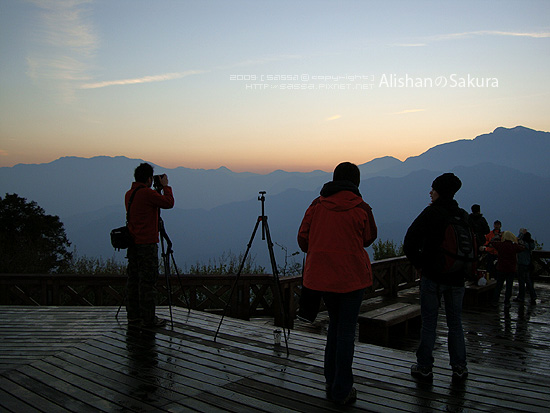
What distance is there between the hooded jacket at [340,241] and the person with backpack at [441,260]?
1.86 ft

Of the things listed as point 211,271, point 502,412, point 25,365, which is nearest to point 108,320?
point 25,365

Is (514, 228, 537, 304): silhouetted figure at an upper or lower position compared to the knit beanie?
lower

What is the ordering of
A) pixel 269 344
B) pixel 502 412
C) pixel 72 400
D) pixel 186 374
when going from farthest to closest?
pixel 269 344 < pixel 186 374 < pixel 72 400 < pixel 502 412

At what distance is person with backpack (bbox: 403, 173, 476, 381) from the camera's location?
3416mm

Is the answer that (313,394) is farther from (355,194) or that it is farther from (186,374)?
(355,194)

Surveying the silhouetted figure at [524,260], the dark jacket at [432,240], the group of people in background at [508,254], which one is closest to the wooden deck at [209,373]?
the dark jacket at [432,240]

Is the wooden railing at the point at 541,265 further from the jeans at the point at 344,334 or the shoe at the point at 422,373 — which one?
the jeans at the point at 344,334

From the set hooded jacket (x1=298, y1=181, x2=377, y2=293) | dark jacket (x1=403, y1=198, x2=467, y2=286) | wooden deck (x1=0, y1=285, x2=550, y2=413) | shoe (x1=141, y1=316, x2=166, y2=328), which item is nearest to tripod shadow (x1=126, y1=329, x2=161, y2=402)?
wooden deck (x1=0, y1=285, x2=550, y2=413)

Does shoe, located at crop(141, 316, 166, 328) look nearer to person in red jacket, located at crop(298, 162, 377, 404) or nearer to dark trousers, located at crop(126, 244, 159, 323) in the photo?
dark trousers, located at crop(126, 244, 159, 323)

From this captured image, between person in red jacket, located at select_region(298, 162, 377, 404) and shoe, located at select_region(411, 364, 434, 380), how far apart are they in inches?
29.0

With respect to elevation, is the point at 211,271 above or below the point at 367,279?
below

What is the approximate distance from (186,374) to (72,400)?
2.90 feet

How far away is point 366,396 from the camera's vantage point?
10.7 ft

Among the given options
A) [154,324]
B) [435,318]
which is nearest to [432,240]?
[435,318]
